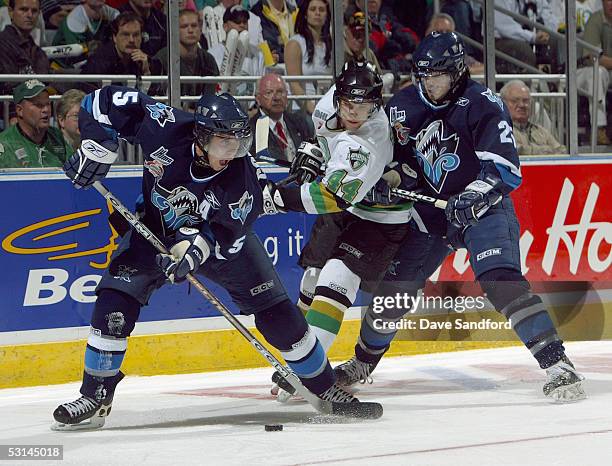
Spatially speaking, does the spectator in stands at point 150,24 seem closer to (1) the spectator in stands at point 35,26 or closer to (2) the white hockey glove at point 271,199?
(1) the spectator in stands at point 35,26

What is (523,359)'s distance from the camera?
6652mm

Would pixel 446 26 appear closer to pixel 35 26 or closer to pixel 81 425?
pixel 35 26

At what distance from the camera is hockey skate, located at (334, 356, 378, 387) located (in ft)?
18.8

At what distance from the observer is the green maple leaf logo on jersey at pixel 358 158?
5.25 metres

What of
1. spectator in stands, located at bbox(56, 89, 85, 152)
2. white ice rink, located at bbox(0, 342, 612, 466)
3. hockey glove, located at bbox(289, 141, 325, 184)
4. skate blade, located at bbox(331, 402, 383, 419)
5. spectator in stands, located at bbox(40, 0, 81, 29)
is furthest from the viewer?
spectator in stands, located at bbox(40, 0, 81, 29)

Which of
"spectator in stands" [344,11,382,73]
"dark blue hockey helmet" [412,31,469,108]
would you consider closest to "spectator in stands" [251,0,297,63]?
"spectator in stands" [344,11,382,73]

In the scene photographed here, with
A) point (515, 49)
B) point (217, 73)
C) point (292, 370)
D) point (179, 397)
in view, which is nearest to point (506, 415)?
point (292, 370)

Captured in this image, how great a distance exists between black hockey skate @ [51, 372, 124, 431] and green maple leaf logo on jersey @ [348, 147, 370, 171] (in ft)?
3.97

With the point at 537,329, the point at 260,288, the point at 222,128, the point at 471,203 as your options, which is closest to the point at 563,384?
the point at 537,329

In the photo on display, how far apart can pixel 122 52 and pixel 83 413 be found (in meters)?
2.05

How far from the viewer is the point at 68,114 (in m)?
5.99

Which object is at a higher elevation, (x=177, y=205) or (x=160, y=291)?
(x=177, y=205)

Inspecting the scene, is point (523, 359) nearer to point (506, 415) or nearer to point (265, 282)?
point (506, 415)

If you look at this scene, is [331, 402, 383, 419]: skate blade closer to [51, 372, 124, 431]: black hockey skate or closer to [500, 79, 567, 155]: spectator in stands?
[51, 372, 124, 431]: black hockey skate
